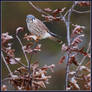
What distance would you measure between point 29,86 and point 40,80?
3.1 inches

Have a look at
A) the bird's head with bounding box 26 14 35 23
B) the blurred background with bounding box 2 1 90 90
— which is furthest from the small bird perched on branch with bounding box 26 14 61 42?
the blurred background with bounding box 2 1 90 90

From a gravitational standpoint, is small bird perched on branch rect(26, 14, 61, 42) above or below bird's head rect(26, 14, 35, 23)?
below

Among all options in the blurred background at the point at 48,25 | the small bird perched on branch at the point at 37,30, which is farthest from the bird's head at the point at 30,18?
the blurred background at the point at 48,25

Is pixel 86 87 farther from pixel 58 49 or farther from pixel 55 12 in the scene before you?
pixel 58 49

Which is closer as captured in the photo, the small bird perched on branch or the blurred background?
the small bird perched on branch

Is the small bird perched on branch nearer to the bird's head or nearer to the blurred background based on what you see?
the bird's head

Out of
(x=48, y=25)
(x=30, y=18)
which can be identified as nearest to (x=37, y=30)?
(x=30, y=18)

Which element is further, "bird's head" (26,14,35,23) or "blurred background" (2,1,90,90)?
"blurred background" (2,1,90,90)

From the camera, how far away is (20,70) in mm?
2553

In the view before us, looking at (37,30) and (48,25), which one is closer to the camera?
(37,30)

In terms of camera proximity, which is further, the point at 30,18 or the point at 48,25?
the point at 48,25

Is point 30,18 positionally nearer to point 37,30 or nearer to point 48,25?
point 37,30

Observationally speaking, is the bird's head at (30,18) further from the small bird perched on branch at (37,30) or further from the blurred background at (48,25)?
the blurred background at (48,25)

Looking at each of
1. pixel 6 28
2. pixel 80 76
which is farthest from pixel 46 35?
pixel 6 28
